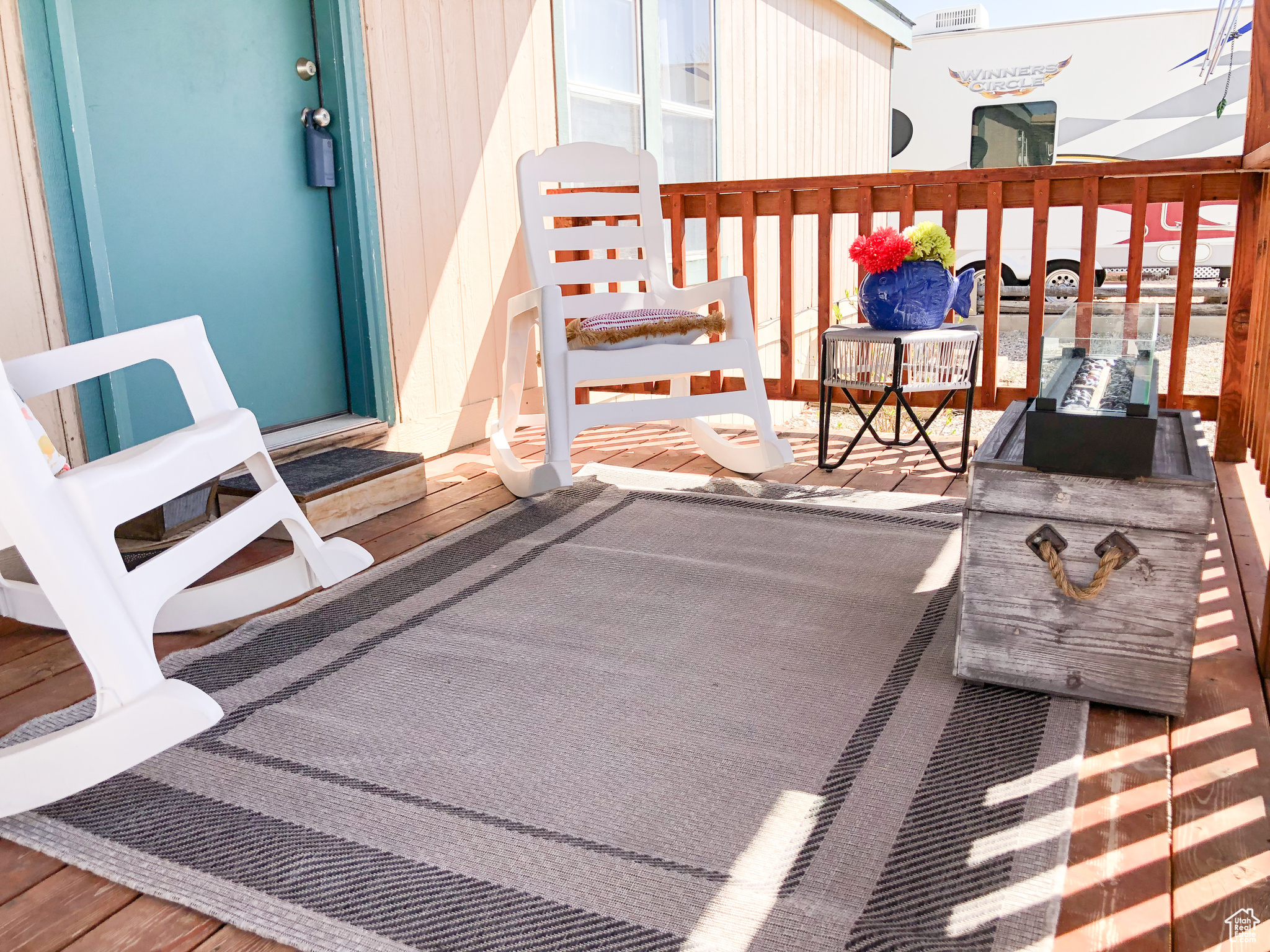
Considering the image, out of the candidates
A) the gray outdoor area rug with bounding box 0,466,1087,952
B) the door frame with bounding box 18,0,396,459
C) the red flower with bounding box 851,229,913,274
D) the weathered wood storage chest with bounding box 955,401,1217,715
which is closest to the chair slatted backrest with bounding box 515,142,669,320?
the door frame with bounding box 18,0,396,459

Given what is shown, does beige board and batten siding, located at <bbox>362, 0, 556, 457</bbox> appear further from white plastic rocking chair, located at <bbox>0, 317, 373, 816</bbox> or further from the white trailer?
the white trailer

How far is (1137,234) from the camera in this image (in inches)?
112

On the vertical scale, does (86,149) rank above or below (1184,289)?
above

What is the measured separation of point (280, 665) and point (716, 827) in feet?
2.92

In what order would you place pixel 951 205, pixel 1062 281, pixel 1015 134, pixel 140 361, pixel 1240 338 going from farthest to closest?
pixel 1062 281 < pixel 1015 134 < pixel 951 205 < pixel 1240 338 < pixel 140 361

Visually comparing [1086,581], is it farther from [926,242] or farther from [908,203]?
[908,203]

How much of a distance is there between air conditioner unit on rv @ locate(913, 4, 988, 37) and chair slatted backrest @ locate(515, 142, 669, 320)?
5.94 meters

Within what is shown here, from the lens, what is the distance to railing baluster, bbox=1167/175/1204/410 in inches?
108

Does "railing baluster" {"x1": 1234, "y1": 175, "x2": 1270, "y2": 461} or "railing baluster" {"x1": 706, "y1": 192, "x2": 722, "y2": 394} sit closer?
"railing baluster" {"x1": 1234, "y1": 175, "x2": 1270, "y2": 461}

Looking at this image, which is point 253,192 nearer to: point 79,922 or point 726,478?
point 726,478

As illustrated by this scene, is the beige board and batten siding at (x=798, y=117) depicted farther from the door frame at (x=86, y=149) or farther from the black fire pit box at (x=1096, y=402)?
Answer: the black fire pit box at (x=1096, y=402)

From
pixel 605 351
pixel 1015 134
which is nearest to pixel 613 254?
pixel 605 351

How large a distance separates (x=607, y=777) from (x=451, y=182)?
8.28 feet

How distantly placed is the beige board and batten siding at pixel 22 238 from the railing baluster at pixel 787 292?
6.92 feet
